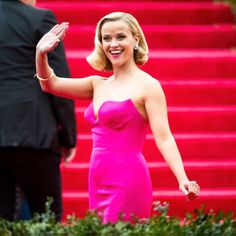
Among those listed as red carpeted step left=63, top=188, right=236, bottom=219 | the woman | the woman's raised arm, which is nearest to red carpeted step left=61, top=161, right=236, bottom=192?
red carpeted step left=63, top=188, right=236, bottom=219

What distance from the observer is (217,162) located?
9.52m

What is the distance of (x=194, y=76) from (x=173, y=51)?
28.6 inches

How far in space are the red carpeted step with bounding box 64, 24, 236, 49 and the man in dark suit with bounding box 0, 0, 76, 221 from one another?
162 inches

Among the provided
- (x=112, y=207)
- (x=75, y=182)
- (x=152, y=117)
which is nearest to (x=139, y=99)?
(x=152, y=117)

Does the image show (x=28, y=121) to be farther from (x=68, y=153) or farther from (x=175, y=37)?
(x=175, y=37)

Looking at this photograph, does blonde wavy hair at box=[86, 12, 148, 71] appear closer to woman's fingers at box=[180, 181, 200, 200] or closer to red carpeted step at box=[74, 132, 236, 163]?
woman's fingers at box=[180, 181, 200, 200]

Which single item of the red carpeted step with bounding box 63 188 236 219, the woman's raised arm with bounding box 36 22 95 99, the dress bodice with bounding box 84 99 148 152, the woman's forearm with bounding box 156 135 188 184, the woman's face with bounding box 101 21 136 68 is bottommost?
the red carpeted step with bounding box 63 188 236 219

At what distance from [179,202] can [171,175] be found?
0.89 feet

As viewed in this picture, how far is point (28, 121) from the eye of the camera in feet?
22.7

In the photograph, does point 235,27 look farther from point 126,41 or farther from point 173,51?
point 126,41

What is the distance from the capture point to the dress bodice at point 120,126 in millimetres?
6125

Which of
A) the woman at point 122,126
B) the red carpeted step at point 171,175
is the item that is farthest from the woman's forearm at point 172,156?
the red carpeted step at point 171,175

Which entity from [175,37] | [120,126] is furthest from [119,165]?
[175,37]

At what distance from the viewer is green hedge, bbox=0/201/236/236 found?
509cm
